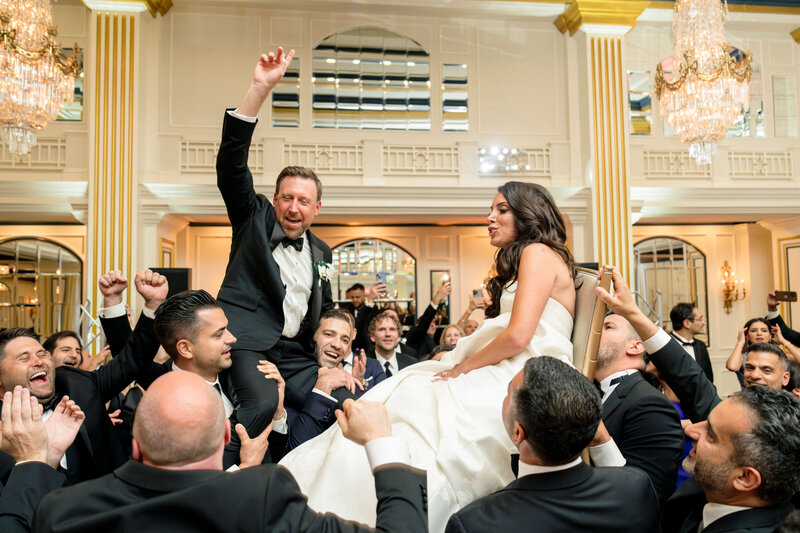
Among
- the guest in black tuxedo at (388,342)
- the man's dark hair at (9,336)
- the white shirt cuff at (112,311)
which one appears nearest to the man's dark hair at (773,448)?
the white shirt cuff at (112,311)

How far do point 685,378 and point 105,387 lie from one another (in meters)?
2.38

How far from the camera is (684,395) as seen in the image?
222cm

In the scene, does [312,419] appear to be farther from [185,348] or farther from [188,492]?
[188,492]

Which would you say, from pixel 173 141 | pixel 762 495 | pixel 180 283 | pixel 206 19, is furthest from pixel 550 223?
pixel 206 19

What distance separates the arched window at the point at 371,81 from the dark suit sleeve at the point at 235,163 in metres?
7.31

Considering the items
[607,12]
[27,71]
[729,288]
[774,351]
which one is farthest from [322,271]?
[729,288]

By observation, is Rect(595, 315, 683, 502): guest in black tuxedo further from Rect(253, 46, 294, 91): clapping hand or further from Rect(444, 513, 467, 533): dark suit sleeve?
Rect(253, 46, 294, 91): clapping hand

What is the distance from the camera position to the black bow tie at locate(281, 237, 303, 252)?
2676 mm

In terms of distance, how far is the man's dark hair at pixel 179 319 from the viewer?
7.50 feet

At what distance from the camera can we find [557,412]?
1530 mm

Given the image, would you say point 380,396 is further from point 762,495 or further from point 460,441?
point 762,495

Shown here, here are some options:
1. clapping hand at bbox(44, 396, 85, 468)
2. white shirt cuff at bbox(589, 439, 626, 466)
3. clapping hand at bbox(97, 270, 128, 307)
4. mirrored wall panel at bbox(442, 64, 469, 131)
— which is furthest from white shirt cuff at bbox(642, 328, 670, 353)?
mirrored wall panel at bbox(442, 64, 469, 131)

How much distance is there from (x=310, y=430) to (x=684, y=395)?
4.90ft

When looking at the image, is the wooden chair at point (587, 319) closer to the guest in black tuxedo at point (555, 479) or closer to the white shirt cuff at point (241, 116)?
the guest in black tuxedo at point (555, 479)
